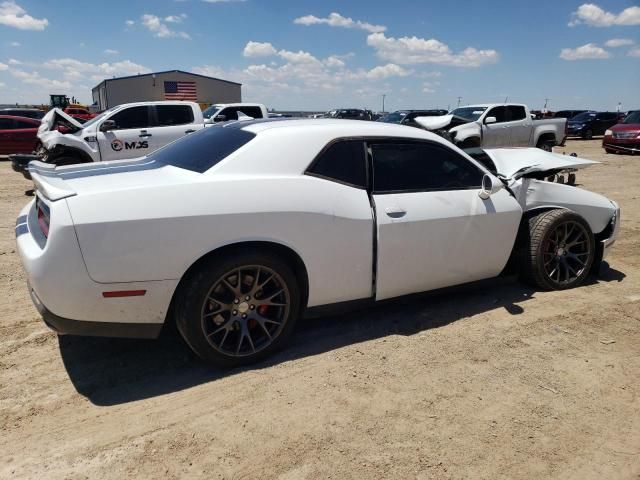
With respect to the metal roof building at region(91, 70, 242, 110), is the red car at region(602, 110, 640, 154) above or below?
below

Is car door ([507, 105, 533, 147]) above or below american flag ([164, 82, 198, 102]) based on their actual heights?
below

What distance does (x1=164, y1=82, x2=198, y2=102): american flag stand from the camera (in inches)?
1698

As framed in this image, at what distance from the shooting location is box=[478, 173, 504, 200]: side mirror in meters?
3.79

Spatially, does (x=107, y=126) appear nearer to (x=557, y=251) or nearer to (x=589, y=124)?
(x=557, y=251)

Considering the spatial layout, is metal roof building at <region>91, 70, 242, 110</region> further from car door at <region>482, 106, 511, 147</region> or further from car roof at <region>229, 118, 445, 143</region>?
car roof at <region>229, 118, 445, 143</region>

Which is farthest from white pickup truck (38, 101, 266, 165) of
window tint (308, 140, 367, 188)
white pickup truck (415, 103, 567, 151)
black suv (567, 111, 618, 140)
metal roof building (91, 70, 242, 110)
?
metal roof building (91, 70, 242, 110)

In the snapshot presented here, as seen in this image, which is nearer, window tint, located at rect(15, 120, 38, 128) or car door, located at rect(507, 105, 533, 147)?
car door, located at rect(507, 105, 533, 147)

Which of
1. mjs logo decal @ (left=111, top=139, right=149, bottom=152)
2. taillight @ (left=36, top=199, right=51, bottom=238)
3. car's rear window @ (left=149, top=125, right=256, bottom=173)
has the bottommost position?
taillight @ (left=36, top=199, right=51, bottom=238)

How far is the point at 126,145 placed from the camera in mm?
10531

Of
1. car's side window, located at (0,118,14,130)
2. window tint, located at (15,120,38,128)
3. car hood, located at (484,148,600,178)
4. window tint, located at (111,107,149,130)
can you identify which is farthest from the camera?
window tint, located at (15,120,38,128)

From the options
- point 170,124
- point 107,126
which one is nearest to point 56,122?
point 107,126

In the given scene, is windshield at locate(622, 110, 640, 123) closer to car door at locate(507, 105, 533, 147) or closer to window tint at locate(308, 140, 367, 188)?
car door at locate(507, 105, 533, 147)

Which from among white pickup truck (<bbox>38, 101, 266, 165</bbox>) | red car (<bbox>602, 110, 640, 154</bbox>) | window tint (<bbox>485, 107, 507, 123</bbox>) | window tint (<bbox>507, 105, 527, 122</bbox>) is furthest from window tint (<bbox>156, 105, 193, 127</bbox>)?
red car (<bbox>602, 110, 640, 154</bbox>)

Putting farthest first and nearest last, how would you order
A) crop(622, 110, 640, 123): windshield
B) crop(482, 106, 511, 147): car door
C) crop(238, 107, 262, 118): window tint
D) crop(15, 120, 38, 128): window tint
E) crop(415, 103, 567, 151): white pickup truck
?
crop(622, 110, 640, 123): windshield
crop(15, 120, 38, 128): window tint
crop(238, 107, 262, 118): window tint
crop(482, 106, 511, 147): car door
crop(415, 103, 567, 151): white pickup truck
